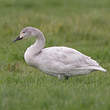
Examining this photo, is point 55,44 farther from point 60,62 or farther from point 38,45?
point 60,62

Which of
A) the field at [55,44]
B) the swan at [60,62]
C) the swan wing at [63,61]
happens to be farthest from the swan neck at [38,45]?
the field at [55,44]

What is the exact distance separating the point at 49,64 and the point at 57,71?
0.56ft

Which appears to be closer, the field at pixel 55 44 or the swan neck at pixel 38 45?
the field at pixel 55 44

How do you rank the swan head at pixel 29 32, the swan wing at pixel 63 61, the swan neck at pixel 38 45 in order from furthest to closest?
the swan head at pixel 29 32
the swan neck at pixel 38 45
the swan wing at pixel 63 61

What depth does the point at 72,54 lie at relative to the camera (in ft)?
22.6

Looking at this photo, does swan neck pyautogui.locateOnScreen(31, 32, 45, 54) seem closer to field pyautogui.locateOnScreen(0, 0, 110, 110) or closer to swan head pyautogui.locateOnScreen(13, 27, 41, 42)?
swan head pyautogui.locateOnScreen(13, 27, 41, 42)

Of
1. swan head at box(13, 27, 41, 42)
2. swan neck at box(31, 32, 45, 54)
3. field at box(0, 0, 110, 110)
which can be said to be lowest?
field at box(0, 0, 110, 110)

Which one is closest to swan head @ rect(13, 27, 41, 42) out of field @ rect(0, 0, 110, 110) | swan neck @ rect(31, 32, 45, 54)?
swan neck @ rect(31, 32, 45, 54)

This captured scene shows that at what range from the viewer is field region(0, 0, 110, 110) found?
17.2 ft

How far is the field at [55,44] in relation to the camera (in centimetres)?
525

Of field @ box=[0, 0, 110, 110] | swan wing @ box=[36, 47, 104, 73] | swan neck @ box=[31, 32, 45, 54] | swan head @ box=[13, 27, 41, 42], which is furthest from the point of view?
swan head @ box=[13, 27, 41, 42]

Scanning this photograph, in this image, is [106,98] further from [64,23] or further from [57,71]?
[64,23]

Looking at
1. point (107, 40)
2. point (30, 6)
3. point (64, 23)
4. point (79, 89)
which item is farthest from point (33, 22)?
point (79, 89)

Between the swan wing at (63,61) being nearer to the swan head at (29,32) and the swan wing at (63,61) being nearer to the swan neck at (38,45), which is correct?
the swan neck at (38,45)
